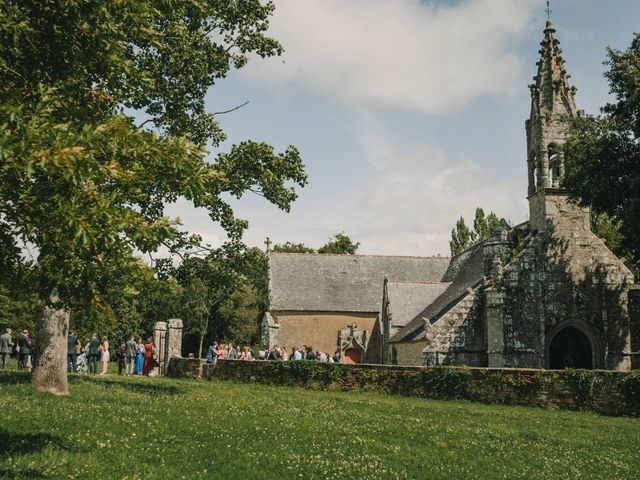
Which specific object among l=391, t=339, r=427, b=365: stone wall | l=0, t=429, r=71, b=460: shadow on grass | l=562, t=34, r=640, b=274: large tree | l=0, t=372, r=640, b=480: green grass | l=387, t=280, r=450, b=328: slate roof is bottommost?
l=0, t=372, r=640, b=480: green grass

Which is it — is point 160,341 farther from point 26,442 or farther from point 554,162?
point 26,442

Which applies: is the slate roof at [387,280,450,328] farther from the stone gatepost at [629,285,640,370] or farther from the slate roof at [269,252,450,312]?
the stone gatepost at [629,285,640,370]

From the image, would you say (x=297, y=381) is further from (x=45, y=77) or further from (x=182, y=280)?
(x=45, y=77)

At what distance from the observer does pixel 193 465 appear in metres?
8.61

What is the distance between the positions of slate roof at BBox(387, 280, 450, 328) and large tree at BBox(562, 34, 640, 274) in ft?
44.9

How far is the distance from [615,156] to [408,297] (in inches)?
635

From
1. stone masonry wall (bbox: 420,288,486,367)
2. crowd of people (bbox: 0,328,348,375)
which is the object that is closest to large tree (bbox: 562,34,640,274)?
stone masonry wall (bbox: 420,288,486,367)

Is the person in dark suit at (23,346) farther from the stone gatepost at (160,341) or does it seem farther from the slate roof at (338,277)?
the slate roof at (338,277)

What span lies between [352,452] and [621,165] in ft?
64.5

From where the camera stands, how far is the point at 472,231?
231 feet

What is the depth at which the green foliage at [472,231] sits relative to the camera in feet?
225

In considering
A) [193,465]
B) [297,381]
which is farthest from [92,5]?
[297,381]

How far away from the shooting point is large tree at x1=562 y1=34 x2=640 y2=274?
23.9 meters

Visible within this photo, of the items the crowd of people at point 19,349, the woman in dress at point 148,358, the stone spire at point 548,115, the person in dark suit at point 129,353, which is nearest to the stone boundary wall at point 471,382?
the woman in dress at point 148,358
